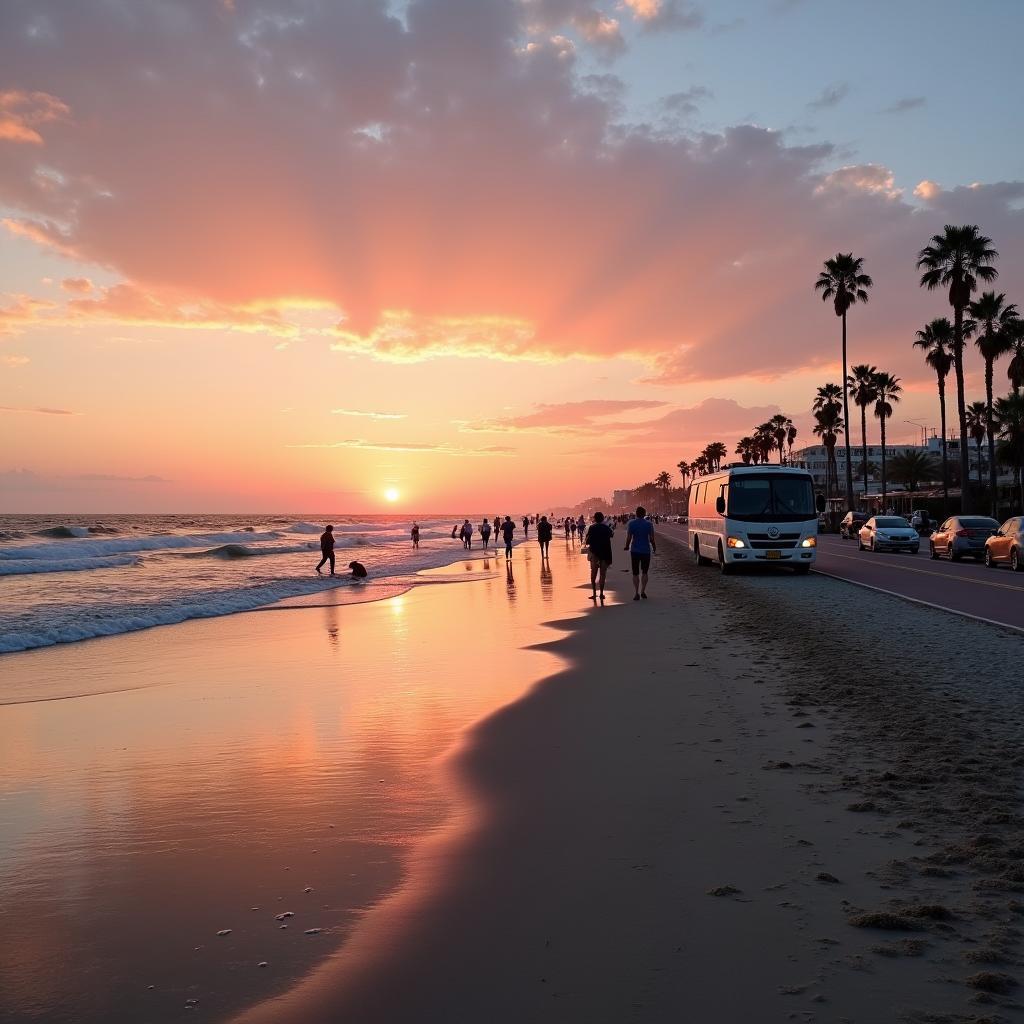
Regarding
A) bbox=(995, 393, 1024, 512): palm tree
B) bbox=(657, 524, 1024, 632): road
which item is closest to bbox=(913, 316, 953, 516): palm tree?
bbox=(995, 393, 1024, 512): palm tree

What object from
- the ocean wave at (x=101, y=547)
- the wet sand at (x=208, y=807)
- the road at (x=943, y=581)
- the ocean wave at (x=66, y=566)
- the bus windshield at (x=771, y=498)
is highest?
the bus windshield at (x=771, y=498)

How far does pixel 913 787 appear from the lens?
18.5 feet

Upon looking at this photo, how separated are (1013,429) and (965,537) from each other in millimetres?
34997

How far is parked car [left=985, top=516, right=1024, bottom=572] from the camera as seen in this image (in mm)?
24900

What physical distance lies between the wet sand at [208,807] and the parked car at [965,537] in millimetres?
23104

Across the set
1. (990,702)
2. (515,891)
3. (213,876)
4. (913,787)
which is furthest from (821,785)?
(213,876)

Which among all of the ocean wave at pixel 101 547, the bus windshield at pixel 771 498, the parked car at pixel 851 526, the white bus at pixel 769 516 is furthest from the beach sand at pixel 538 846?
the ocean wave at pixel 101 547

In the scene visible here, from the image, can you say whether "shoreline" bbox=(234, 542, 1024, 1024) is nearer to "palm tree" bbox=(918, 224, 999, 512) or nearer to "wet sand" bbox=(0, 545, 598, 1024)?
"wet sand" bbox=(0, 545, 598, 1024)

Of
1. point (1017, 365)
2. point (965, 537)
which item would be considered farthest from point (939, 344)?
point (965, 537)

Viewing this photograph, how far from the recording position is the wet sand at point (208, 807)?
365 centimetres

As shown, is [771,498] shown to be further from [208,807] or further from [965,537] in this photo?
[208,807]

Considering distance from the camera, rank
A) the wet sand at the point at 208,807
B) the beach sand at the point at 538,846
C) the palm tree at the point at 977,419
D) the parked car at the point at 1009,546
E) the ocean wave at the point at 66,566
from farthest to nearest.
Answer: the palm tree at the point at 977,419
the ocean wave at the point at 66,566
the parked car at the point at 1009,546
the wet sand at the point at 208,807
the beach sand at the point at 538,846

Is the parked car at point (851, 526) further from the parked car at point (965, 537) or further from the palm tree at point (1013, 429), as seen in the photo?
the parked car at point (965, 537)

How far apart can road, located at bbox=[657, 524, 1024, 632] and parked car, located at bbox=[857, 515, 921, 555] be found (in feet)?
10.5
